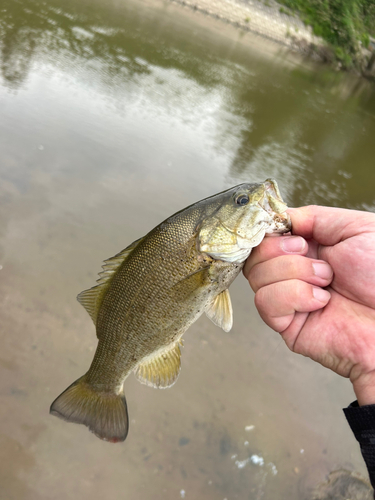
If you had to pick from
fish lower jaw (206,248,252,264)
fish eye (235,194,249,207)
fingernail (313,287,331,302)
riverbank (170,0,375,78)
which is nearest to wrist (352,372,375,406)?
fingernail (313,287,331,302)

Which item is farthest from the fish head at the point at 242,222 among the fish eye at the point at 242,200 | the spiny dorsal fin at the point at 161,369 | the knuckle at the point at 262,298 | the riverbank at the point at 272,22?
the riverbank at the point at 272,22

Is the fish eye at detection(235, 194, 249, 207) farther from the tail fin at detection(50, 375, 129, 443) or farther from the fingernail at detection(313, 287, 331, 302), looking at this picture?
the tail fin at detection(50, 375, 129, 443)

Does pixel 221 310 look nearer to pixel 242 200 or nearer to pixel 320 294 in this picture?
pixel 320 294

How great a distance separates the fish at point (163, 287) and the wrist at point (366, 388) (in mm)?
792

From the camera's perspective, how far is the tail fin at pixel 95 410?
2.05 m

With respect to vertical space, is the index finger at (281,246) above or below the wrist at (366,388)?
above

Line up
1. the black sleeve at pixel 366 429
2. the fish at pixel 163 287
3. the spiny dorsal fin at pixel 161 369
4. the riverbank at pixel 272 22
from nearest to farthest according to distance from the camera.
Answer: the black sleeve at pixel 366 429 < the fish at pixel 163 287 < the spiny dorsal fin at pixel 161 369 < the riverbank at pixel 272 22

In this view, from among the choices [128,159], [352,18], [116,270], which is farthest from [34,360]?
[352,18]

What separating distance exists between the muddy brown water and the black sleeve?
4.67ft

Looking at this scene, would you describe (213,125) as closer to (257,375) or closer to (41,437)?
(257,375)

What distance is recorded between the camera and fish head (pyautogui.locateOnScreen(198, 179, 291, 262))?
1937 mm

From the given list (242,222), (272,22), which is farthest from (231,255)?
(272,22)

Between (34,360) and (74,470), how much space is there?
3.18ft

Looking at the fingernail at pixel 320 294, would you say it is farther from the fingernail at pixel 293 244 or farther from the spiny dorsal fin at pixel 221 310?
the spiny dorsal fin at pixel 221 310
